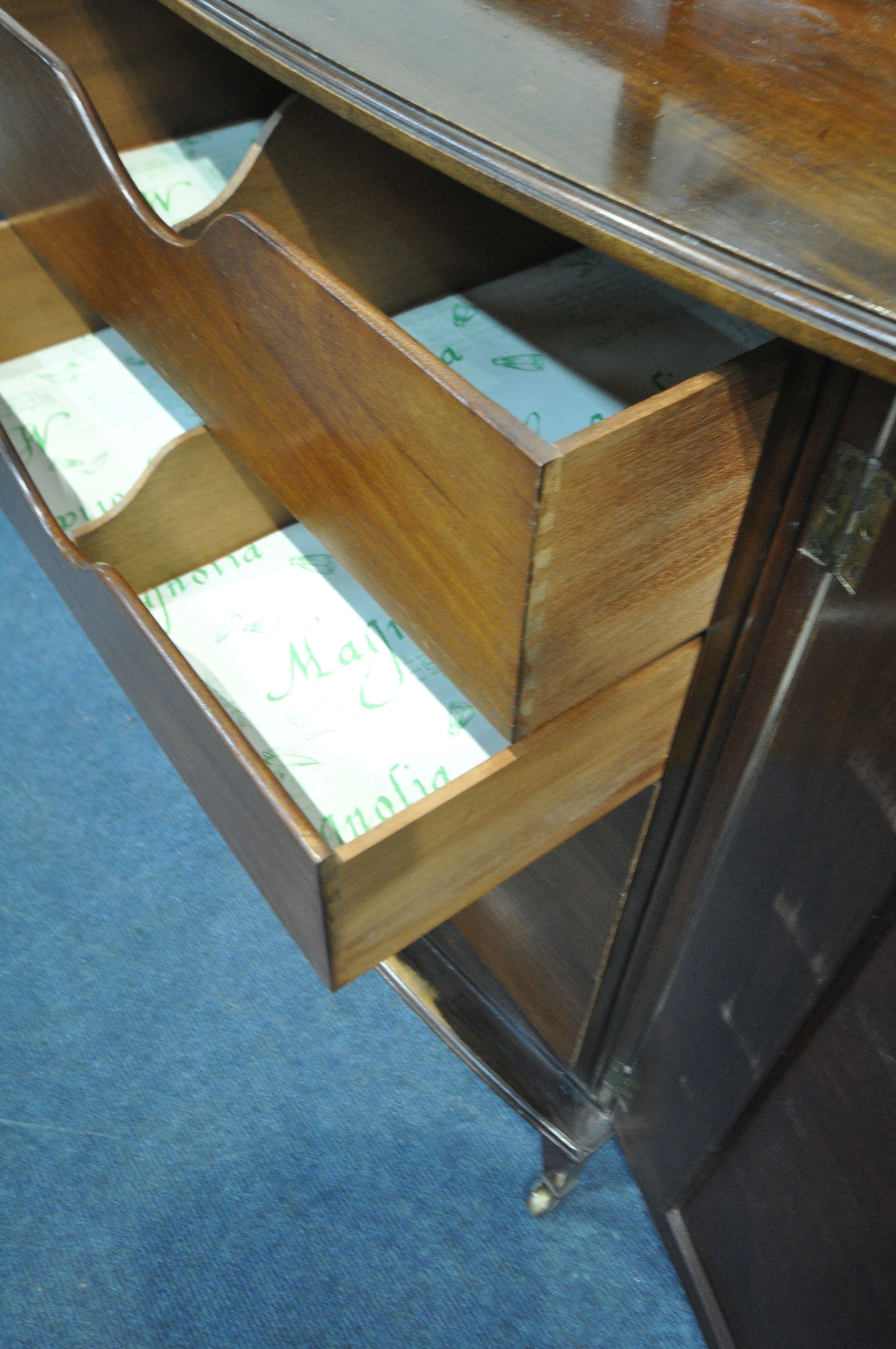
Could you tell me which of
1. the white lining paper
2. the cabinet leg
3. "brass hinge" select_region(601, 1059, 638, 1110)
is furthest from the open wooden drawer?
the cabinet leg

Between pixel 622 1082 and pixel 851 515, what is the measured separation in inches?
22.0

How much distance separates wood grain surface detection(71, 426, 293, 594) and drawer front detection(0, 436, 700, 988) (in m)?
0.06

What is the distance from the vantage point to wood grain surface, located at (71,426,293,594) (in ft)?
2.01

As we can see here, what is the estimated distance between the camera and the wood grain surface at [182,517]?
613 mm

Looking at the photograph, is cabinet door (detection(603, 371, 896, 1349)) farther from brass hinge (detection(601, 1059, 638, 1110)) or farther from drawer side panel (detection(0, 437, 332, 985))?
drawer side panel (detection(0, 437, 332, 985))

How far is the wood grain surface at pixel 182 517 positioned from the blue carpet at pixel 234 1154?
51 cm

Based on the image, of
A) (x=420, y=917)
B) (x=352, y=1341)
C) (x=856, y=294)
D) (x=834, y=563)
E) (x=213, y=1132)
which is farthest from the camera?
(x=213, y=1132)

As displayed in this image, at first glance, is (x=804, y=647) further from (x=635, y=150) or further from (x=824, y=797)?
(x=635, y=150)

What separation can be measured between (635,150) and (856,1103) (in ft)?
1.35

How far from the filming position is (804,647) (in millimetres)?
404

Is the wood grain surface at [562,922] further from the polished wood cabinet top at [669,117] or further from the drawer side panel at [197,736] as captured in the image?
the polished wood cabinet top at [669,117]

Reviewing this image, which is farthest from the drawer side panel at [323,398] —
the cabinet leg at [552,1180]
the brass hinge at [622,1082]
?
the cabinet leg at [552,1180]

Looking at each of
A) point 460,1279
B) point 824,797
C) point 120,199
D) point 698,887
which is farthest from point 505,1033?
point 120,199

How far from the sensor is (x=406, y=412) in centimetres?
35
